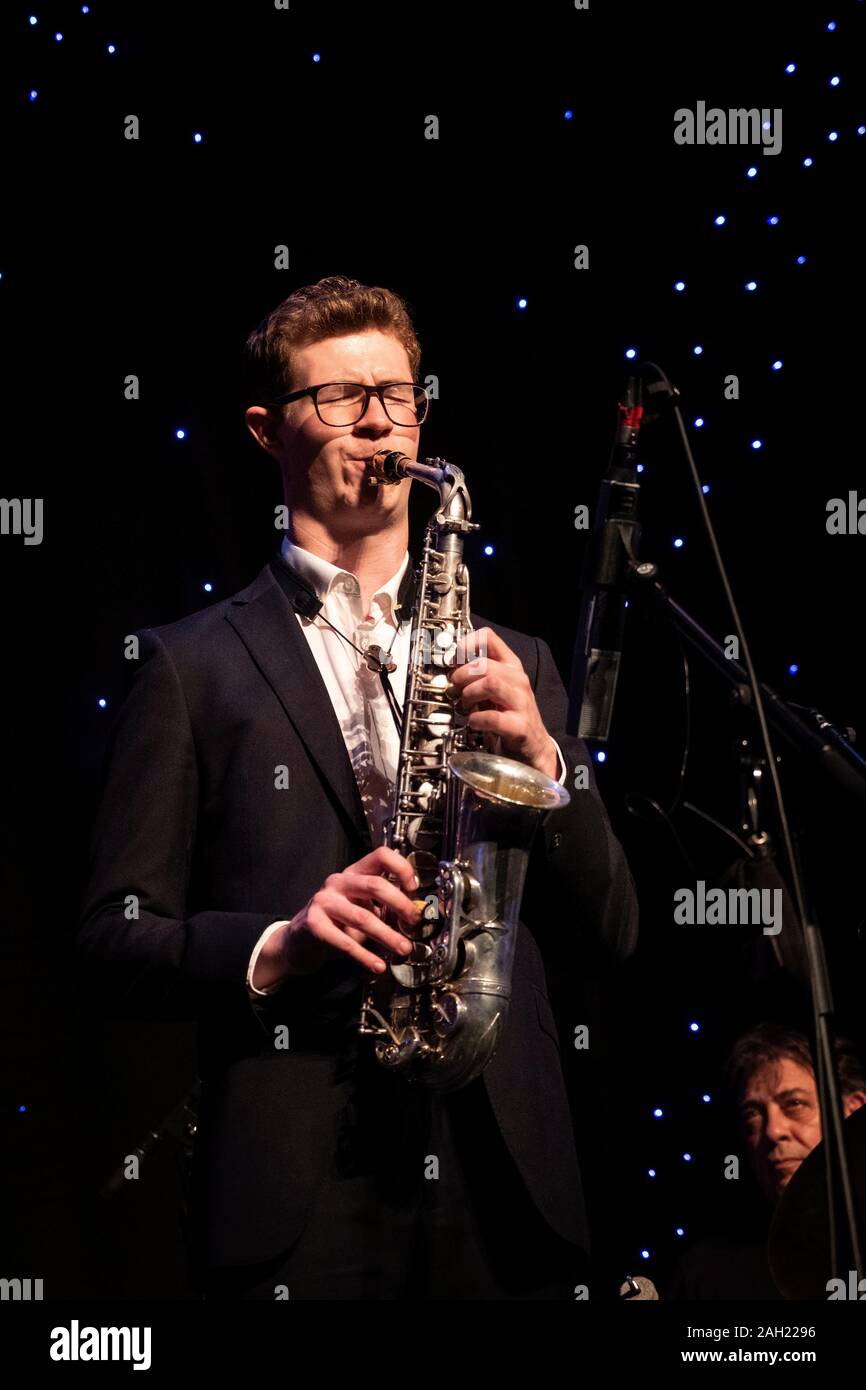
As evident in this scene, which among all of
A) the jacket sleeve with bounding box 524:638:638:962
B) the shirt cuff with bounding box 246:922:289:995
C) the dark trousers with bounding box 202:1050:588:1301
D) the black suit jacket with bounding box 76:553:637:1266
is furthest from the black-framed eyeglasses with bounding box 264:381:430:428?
the dark trousers with bounding box 202:1050:588:1301

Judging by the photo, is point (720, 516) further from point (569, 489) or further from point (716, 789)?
point (716, 789)

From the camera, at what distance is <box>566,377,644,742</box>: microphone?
187 centimetres

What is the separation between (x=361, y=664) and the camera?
2.50 meters

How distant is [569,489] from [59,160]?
5.05ft

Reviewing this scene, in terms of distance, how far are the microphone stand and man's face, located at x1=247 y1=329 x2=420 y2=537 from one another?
27.7 inches

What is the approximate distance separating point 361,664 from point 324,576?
7.1 inches

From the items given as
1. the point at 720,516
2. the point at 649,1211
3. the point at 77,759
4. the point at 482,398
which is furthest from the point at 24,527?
the point at 649,1211

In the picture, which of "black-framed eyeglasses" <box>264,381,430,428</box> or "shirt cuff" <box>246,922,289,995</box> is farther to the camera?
"black-framed eyeglasses" <box>264,381,430,428</box>

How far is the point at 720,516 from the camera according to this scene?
3.60 m

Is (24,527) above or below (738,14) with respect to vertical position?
below

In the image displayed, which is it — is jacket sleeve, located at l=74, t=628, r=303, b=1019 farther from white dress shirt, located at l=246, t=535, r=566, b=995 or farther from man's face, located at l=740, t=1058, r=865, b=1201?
man's face, located at l=740, t=1058, r=865, b=1201

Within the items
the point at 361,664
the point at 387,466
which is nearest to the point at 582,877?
the point at 361,664
